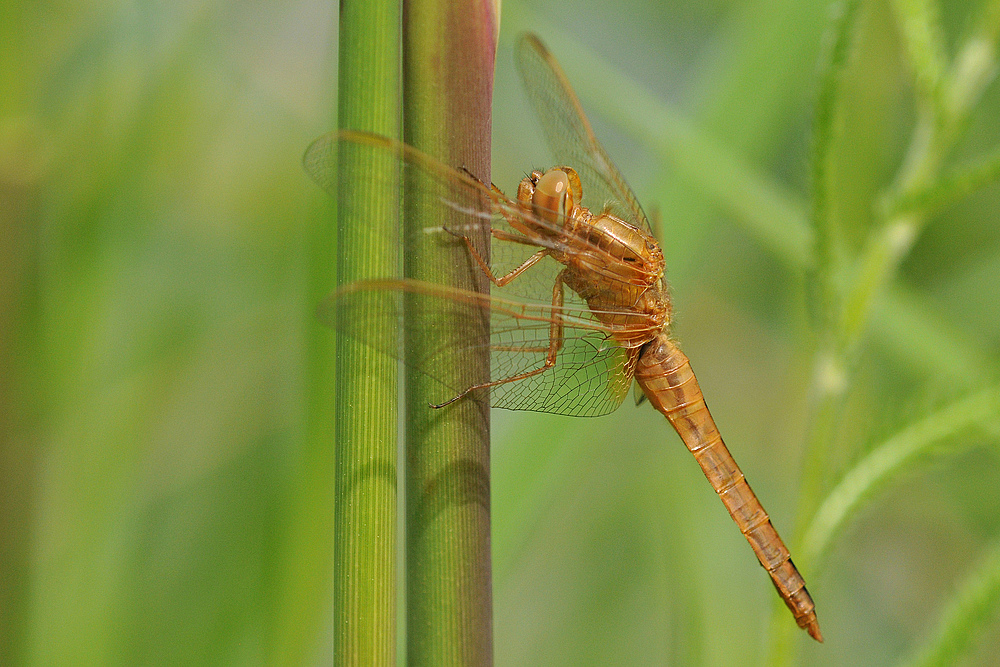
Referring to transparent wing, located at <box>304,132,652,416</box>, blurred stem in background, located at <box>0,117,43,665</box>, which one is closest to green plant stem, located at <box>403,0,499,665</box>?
transparent wing, located at <box>304,132,652,416</box>

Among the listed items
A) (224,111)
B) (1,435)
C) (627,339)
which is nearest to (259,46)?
(224,111)

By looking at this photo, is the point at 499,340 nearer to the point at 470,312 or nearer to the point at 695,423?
the point at 470,312

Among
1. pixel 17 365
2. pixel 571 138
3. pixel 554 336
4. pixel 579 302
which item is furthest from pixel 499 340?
pixel 17 365

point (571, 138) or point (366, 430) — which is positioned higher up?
point (571, 138)

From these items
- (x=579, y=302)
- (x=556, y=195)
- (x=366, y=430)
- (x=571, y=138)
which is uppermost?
(x=571, y=138)

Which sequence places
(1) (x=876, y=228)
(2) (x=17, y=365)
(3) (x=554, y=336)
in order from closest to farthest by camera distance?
(1) (x=876, y=228) < (3) (x=554, y=336) < (2) (x=17, y=365)
